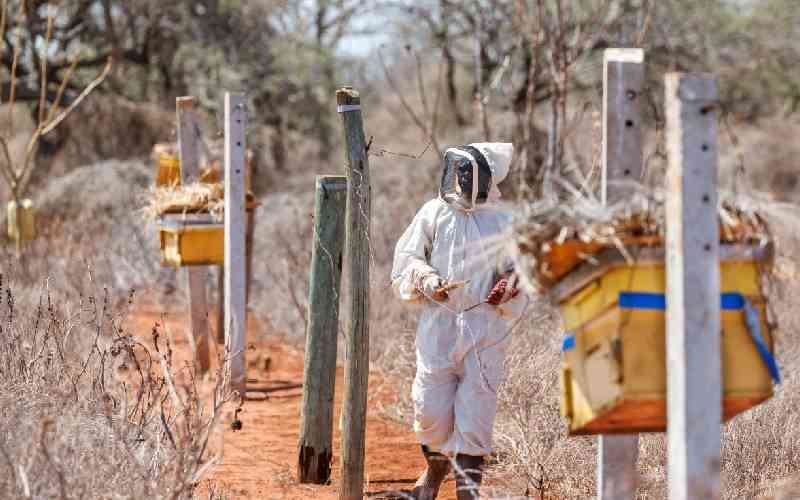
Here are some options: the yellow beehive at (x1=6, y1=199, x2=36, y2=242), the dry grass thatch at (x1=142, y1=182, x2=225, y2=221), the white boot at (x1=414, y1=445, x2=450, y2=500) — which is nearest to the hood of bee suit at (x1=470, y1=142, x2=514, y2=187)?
the white boot at (x1=414, y1=445, x2=450, y2=500)

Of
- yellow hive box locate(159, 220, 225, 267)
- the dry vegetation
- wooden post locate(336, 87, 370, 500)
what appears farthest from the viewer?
yellow hive box locate(159, 220, 225, 267)

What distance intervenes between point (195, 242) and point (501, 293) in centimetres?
355

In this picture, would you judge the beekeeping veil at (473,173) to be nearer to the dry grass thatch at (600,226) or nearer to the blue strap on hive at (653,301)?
the dry grass thatch at (600,226)

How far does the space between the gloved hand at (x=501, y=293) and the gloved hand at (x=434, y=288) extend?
20cm

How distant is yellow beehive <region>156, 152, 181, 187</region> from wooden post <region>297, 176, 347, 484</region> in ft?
10.5

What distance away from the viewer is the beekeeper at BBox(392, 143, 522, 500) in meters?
5.06

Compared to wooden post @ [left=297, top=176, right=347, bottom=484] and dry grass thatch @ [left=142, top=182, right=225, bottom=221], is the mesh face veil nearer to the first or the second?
wooden post @ [left=297, top=176, right=347, bottom=484]

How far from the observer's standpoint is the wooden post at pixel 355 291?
5.22m

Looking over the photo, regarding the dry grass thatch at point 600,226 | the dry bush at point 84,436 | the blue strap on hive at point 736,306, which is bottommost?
the dry bush at point 84,436

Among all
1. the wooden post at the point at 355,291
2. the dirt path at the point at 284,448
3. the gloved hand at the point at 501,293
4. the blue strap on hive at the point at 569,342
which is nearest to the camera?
the blue strap on hive at the point at 569,342

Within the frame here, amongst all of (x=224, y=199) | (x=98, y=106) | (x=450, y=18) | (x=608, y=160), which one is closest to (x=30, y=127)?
(x=98, y=106)

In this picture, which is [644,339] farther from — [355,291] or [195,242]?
[195,242]

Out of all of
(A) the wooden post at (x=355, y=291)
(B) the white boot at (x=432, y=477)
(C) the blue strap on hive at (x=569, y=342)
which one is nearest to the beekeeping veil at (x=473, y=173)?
(A) the wooden post at (x=355, y=291)

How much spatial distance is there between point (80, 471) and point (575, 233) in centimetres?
195
